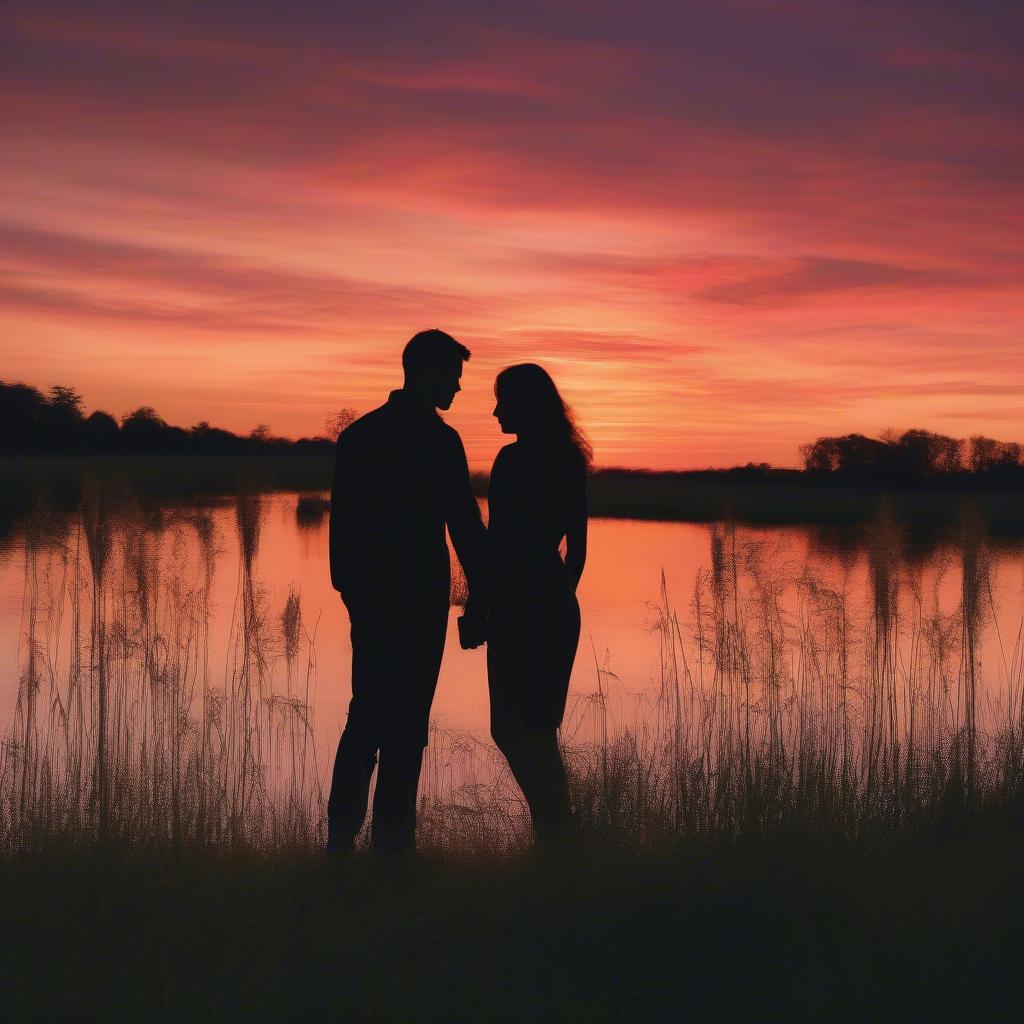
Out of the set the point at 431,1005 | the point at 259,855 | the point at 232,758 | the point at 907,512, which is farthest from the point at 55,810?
the point at 907,512

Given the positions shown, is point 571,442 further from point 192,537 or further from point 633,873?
point 192,537

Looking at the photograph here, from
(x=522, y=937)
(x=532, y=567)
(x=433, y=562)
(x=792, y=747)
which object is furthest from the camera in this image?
(x=792, y=747)

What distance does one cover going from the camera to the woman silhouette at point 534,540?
418 centimetres

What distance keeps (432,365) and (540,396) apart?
414 mm

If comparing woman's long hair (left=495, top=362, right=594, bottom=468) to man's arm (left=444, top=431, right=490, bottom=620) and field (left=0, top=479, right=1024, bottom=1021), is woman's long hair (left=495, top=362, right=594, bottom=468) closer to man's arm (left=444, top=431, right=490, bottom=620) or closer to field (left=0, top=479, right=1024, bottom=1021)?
man's arm (left=444, top=431, right=490, bottom=620)

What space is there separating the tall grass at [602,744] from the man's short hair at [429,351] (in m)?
1.93

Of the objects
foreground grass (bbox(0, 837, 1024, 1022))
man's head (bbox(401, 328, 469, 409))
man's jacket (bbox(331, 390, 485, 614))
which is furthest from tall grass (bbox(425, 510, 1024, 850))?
man's head (bbox(401, 328, 469, 409))

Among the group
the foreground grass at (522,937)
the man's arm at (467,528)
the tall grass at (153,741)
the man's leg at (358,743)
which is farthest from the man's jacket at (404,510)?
the tall grass at (153,741)

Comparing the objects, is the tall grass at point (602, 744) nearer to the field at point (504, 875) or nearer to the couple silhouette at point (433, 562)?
the field at point (504, 875)

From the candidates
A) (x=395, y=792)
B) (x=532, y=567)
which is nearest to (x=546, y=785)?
(x=395, y=792)

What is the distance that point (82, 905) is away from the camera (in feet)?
13.1

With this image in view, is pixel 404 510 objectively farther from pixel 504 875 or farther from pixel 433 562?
pixel 504 875

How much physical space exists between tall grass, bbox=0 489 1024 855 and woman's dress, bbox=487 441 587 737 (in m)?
0.77

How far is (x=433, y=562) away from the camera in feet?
13.4
